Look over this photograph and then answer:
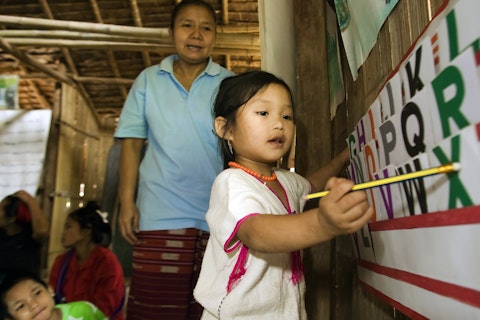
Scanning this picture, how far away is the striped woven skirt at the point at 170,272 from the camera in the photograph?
1524 mm

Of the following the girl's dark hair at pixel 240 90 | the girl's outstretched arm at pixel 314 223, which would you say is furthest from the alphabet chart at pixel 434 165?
the girl's dark hair at pixel 240 90

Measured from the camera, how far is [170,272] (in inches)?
60.6

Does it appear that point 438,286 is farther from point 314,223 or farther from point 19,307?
point 19,307

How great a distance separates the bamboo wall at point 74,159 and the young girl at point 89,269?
3.45 metres

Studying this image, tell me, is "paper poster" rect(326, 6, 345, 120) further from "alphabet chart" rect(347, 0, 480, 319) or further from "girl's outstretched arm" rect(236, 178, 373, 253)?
"girl's outstretched arm" rect(236, 178, 373, 253)

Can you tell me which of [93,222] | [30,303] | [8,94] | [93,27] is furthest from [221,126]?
[8,94]

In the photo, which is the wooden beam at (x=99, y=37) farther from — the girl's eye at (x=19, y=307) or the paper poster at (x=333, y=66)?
the girl's eye at (x=19, y=307)

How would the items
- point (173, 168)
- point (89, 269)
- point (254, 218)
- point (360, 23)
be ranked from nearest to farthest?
1. point (254, 218)
2. point (360, 23)
3. point (173, 168)
4. point (89, 269)

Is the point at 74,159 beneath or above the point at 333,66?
above

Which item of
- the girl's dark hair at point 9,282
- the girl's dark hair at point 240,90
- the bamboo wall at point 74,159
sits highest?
the bamboo wall at point 74,159

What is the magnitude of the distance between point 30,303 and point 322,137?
1.53 metres

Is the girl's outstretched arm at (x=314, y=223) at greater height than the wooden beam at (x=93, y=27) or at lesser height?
lesser

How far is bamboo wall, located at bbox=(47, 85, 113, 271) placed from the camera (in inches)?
253

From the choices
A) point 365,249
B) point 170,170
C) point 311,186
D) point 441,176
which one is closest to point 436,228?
point 441,176
